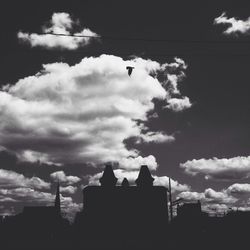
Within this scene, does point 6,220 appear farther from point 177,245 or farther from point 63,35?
point 63,35

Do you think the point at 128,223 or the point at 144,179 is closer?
the point at 128,223

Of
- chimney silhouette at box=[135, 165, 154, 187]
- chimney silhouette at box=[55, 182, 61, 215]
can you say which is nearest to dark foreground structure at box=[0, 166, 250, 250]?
chimney silhouette at box=[135, 165, 154, 187]

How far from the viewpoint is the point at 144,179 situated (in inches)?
2395

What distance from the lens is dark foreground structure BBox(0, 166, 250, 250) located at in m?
41.5

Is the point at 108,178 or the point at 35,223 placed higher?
the point at 108,178

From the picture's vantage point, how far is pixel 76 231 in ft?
169

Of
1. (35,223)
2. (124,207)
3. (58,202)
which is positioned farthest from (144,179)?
(35,223)

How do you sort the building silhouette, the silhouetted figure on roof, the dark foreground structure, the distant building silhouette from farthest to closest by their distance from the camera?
the building silhouette
the silhouetted figure on roof
the distant building silhouette
the dark foreground structure

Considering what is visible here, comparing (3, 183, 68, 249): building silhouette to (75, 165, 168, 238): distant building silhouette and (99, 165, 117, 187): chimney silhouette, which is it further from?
(99, 165, 117, 187): chimney silhouette

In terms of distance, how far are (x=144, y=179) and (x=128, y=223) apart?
29.5 ft

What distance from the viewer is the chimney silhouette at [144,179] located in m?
60.5

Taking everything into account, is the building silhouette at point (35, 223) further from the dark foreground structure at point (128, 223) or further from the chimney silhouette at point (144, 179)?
the chimney silhouette at point (144, 179)

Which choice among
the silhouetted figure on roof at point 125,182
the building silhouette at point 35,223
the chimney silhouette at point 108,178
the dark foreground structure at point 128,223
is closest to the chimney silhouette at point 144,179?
the dark foreground structure at point 128,223

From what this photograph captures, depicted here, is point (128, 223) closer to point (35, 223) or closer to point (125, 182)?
point (125, 182)
